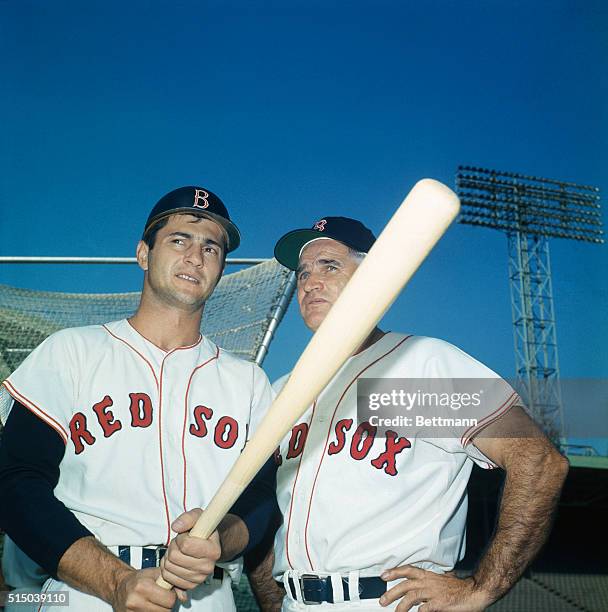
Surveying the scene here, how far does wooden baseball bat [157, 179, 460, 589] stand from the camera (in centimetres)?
77

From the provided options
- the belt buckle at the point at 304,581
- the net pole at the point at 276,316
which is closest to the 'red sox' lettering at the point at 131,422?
the belt buckle at the point at 304,581

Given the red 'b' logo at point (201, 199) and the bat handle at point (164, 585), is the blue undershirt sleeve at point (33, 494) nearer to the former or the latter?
the bat handle at point (164, 585)

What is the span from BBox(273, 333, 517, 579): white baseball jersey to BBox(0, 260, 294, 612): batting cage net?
1991 millimetres

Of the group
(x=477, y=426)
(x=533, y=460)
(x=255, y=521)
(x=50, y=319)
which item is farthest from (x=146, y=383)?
(x=50, y=319)

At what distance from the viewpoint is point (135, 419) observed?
1479mm

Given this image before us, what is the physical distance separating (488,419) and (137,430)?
79 centimetres

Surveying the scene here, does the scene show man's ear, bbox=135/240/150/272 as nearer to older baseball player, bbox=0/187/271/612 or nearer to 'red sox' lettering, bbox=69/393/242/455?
older baseball player, bbox=0/187/271/612

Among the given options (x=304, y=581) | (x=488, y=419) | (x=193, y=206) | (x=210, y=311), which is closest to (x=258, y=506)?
(x=304, y=581)

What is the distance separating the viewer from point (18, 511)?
3.91 feet

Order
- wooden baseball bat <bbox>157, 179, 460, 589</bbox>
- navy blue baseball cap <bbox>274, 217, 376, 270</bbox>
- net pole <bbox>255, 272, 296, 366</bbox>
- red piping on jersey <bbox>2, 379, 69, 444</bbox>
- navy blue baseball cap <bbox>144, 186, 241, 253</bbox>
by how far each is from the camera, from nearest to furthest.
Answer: wooden baseball bat <bbox>157, 179, 460, 589</bbox>
red piping on jersey <bbox>2, 379, 69, 444</bbox>
navy blue baseball cap <bbox>144, 186, 241, 253</bbox>
navy blue baseball cap <bbox>274, 217, 376, 270</bbox>
net pole <bbox>255, 272, 296, 366</bbox>

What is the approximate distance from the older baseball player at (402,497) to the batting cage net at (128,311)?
6.85 ft

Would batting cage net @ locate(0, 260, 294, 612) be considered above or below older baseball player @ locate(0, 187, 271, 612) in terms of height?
above

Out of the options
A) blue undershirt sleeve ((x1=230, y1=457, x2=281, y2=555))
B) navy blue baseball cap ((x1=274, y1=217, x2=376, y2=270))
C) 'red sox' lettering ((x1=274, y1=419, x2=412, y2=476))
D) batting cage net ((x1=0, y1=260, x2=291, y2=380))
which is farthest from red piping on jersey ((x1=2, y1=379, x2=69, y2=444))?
batting cage net ((x1=0, y1=260, x2=291, y2=380))

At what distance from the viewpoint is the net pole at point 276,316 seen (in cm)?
360
